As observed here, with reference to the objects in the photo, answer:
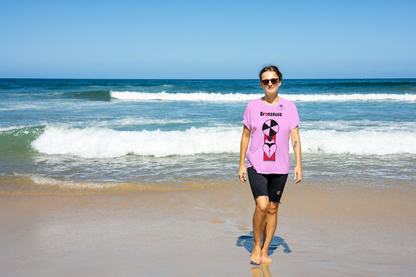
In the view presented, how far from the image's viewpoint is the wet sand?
9.57 feet

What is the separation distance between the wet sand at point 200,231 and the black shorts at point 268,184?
669mm

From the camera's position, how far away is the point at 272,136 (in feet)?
9.18

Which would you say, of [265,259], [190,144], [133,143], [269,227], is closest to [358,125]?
[190,144]

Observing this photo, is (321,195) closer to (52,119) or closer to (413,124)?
(413,124)

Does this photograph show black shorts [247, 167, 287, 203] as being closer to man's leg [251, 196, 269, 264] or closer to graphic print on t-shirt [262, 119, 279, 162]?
man's leg [251, 196, 269, 264]

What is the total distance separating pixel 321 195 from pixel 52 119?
40.6 ft

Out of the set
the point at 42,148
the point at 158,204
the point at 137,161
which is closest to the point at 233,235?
the point at 158,204

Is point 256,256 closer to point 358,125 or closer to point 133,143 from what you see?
point 133,143

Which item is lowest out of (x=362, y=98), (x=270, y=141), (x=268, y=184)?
(x=268, y=184)

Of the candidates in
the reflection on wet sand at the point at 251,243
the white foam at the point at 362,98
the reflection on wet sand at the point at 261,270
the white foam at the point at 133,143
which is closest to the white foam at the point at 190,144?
the white foam at the point at 133,143

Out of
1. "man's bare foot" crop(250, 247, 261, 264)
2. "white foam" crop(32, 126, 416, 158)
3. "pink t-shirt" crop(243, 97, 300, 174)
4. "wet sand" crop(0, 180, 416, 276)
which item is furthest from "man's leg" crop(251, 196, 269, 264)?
"white foam" crop(32, 126, 416, 158)

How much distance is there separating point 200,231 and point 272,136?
1.57m

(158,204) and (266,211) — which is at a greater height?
(266,211)

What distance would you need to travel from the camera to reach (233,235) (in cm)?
362
